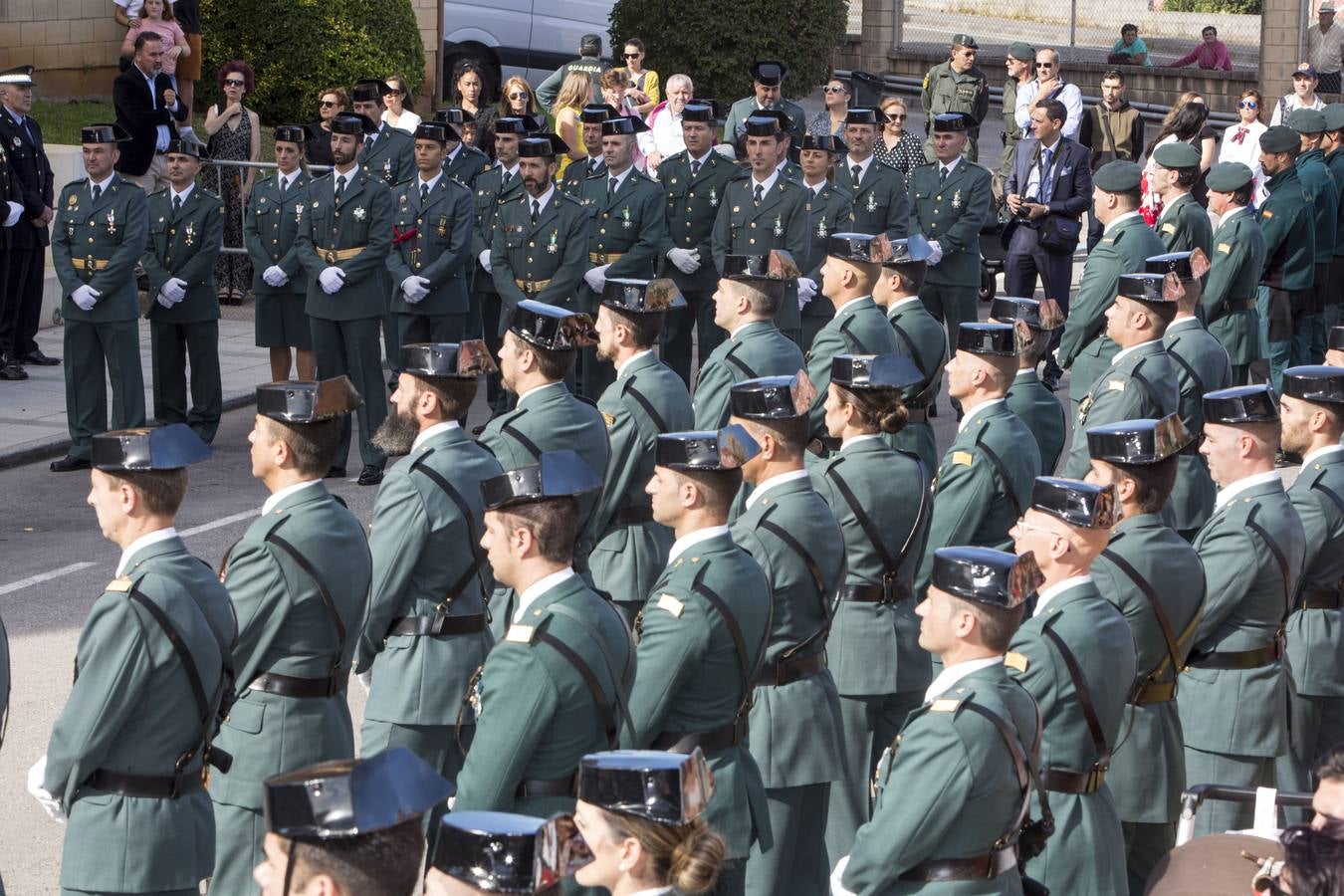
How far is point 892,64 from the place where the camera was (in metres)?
29.4

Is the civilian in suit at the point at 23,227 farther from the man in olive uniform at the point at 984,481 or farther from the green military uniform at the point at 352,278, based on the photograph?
the man in olive uniform at the point at 984,481

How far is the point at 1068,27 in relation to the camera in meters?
28.4

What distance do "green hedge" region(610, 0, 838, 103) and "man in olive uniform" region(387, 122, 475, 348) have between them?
9801 mm

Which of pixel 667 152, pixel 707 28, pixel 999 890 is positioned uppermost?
pixel 707 28

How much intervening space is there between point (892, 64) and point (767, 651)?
80.1 ft

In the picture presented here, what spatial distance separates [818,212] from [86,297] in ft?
16.7

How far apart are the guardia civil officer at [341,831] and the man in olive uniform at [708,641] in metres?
1.79

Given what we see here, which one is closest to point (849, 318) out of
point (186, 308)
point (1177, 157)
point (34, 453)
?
point (1177, 157)

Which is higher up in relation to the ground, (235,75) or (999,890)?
(235,75)

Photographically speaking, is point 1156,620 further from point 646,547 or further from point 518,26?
point 518,26

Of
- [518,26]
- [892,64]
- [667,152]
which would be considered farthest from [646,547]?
[892,64]

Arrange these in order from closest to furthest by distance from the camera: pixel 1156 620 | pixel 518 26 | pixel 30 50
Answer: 1. pixel 1156 620
2. pixel 30 50
3. pixel 518 26

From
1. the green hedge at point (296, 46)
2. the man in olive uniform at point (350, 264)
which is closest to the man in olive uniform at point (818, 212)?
the man in olive uniform at point (350, 264)

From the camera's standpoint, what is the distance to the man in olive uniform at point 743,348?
29.3ft
